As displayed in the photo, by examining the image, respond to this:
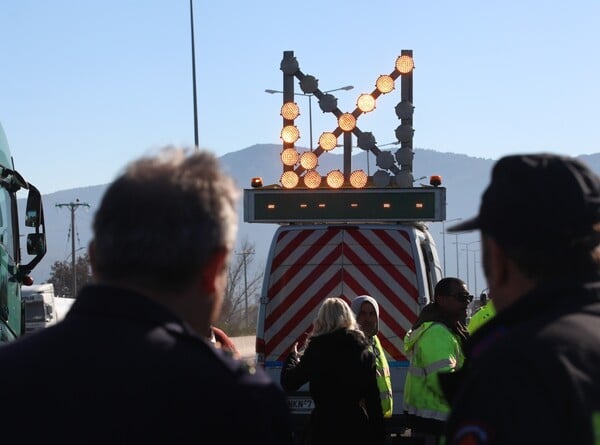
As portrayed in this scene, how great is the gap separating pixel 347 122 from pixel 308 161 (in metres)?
1.43

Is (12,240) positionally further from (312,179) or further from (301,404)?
(301,404)

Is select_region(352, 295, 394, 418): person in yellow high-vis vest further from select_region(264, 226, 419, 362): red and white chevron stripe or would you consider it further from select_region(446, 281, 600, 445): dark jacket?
select_region(446, 281, 600, 445): dark jacket

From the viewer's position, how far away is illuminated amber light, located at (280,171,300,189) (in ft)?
42.4

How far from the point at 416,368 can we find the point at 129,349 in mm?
6124

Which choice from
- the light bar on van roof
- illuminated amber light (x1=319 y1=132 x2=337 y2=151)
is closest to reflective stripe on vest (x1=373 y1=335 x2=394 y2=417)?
the light bar on van roof

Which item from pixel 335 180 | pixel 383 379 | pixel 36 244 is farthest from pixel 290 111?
pixel 383 379

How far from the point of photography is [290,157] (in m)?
13.3

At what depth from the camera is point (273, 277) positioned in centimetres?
1258

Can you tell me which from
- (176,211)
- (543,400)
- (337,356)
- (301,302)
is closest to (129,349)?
(176,211)

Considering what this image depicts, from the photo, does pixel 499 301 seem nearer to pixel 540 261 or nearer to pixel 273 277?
pixel 540 261

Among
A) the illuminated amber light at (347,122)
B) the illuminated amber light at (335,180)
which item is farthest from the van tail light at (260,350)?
the illuminated amber light at (347,122)

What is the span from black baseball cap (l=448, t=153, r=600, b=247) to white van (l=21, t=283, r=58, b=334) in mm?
31474

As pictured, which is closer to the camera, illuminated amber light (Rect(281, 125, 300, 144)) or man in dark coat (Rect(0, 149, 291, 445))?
man in dark coat (Rect(0, 149, 291, 445))

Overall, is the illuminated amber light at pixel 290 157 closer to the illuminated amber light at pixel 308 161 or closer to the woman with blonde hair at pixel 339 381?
the illuminated amber light at pixel 308 161
